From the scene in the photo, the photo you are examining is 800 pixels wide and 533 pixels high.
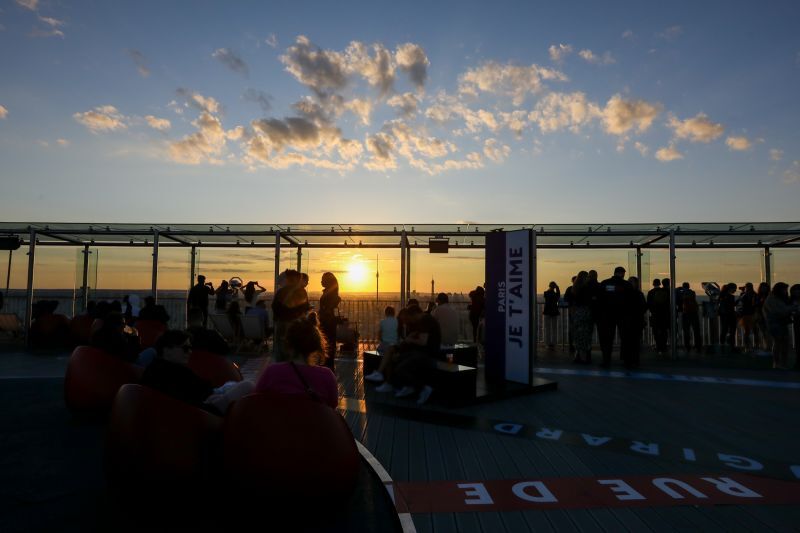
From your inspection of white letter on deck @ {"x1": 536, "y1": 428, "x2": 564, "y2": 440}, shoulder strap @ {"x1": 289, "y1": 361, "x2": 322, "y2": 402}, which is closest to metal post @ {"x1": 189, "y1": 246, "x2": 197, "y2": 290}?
white letter on deck @ {"x1": 536, "y1": 428, "x2": 564, "y2": 440}

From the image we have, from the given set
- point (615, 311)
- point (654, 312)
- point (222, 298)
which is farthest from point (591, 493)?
point (222, 298)

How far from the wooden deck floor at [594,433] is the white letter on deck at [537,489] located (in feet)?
0.52

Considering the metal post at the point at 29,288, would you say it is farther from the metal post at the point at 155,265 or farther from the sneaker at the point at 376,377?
the sneaker at the point at 376,377

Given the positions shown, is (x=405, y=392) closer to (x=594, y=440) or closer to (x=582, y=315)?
(x=594, y=440)

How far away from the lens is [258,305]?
12.8 m

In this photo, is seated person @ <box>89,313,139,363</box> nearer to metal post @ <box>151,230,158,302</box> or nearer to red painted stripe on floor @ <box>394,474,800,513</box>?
red painted stripe on floor @ <box>394,474,800,513</box>

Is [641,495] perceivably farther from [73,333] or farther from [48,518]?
[73,333]

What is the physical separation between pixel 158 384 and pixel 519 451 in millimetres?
3258

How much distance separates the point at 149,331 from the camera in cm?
871

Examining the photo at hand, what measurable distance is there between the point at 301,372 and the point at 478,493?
162 centimetres

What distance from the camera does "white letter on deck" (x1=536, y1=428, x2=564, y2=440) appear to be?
5277mm

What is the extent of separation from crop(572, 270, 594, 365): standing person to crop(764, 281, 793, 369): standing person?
3378 mm

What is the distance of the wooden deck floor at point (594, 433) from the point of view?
3338 mm

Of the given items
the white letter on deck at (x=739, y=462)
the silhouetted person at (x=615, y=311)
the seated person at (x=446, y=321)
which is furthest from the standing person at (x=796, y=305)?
the white letter on deck at (x=739, y=462)
